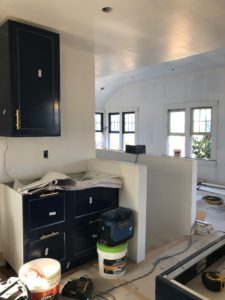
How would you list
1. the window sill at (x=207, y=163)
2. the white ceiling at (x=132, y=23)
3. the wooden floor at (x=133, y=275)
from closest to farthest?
1. the white ceiling at (x=132, y=23)
2. the wooden floor at (x=133, y=275)
3. the window sill at (x=207, y=163)

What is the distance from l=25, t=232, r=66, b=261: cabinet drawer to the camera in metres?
2.41

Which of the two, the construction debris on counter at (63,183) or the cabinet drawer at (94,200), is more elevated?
the construction debris on counter at (63,183)

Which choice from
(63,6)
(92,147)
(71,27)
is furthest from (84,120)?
(63,6)

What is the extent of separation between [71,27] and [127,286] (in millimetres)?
2617

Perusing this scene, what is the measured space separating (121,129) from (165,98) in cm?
214

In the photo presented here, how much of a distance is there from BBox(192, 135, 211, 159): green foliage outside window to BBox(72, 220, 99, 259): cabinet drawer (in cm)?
497

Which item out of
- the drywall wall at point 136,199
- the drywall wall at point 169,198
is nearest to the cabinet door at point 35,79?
the drywall wall at point 136,199

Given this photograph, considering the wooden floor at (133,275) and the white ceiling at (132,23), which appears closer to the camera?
the white ceiling at (132,23)

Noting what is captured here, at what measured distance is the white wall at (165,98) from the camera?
6582 mm

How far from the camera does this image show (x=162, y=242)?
3.67 m

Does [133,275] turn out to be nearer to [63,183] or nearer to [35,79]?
[63,183]

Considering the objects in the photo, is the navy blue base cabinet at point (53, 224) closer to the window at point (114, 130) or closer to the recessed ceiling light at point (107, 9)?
the recessed ceiling light at point (107, 9)

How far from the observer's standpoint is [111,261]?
98.5 inches

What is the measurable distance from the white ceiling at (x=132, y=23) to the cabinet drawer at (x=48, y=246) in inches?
82.0
